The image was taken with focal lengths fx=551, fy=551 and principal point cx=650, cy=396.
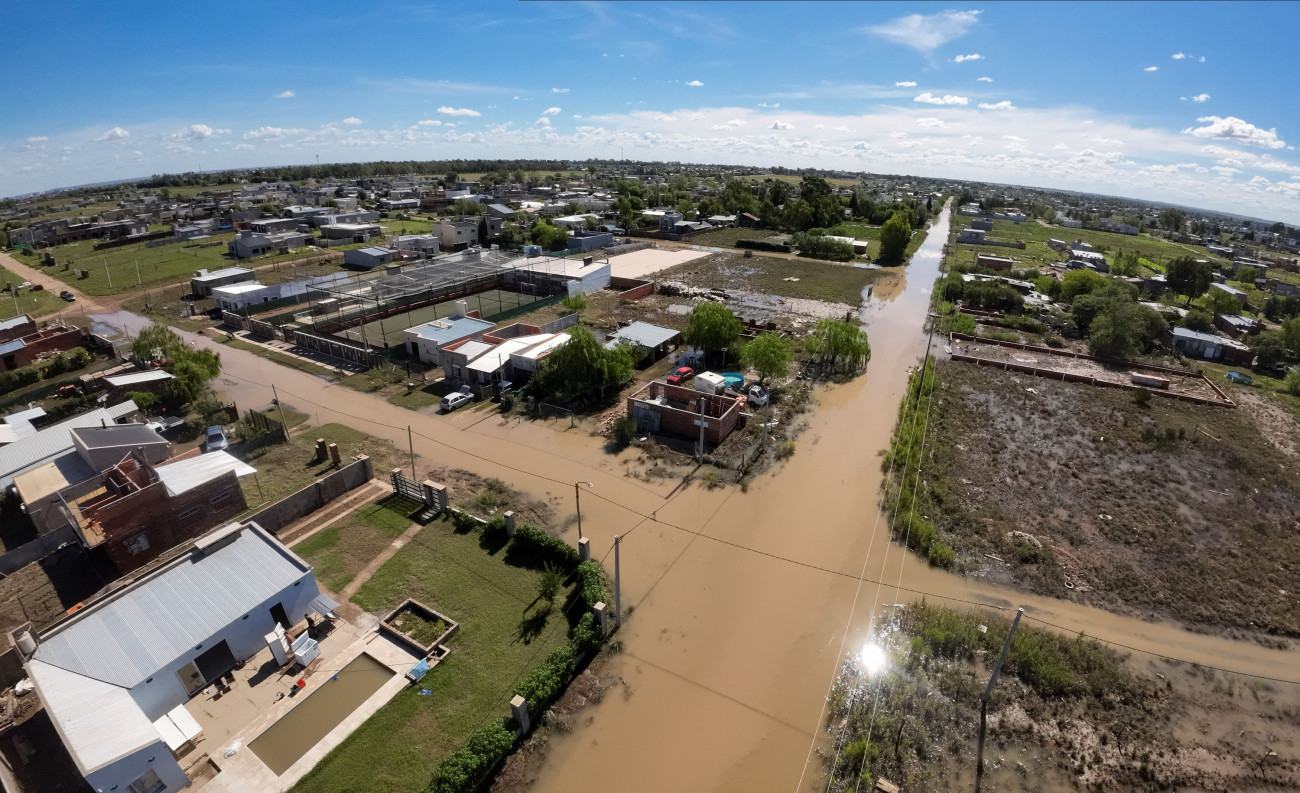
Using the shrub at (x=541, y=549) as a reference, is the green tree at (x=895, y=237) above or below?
above

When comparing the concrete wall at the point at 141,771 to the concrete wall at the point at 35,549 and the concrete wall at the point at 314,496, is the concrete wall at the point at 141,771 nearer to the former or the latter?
the concrete wall at the point at 314,496

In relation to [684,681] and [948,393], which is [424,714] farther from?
[948,393]

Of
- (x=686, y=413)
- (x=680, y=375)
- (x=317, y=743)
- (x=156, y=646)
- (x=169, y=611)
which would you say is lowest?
(x=317, y=743)

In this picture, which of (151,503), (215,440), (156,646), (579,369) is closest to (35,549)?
(151,503)

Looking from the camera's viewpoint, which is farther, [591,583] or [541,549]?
[541,549]

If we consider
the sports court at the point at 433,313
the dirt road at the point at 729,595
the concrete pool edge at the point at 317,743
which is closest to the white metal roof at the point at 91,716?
the concrete pool edge at the point at 317,743

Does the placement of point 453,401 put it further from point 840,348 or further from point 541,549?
point 840,348
